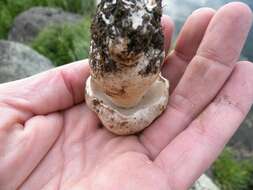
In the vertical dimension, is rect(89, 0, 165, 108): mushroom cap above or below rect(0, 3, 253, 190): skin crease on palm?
above

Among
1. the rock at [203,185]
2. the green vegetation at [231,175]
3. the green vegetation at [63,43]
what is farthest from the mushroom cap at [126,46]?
the green vegetation at [63,43]

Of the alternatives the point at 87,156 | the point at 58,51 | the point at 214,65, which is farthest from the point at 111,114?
the point at 58,51

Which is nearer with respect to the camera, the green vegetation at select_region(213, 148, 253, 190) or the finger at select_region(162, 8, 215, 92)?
the finger at select_region(162, 8, 215, 92)

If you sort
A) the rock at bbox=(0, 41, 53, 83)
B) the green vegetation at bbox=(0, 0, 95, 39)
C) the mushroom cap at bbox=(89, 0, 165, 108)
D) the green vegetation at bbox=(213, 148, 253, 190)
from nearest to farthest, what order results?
1. the mushroom cap at bbox=(89, 0, 165, 108)
2. the rock at bbox=(0, 41, 53, 83)
3. the green vegetation at bbox=(213, 148, 253, 190)
4. the green vegetation at bbox=(0, 0, 95, 39)

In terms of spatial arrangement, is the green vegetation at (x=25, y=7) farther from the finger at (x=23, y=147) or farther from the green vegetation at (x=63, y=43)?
the finger at (x=23, y=147)

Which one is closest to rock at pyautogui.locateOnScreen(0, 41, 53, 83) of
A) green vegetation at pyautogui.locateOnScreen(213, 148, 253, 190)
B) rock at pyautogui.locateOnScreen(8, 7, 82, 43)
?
rock at pyautogui.locateOnScreen(8, 7, 82, 43)

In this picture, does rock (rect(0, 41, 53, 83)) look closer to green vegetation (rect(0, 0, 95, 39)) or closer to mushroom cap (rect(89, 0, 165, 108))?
green vegetation (rect(0, 0, 95, 39))
